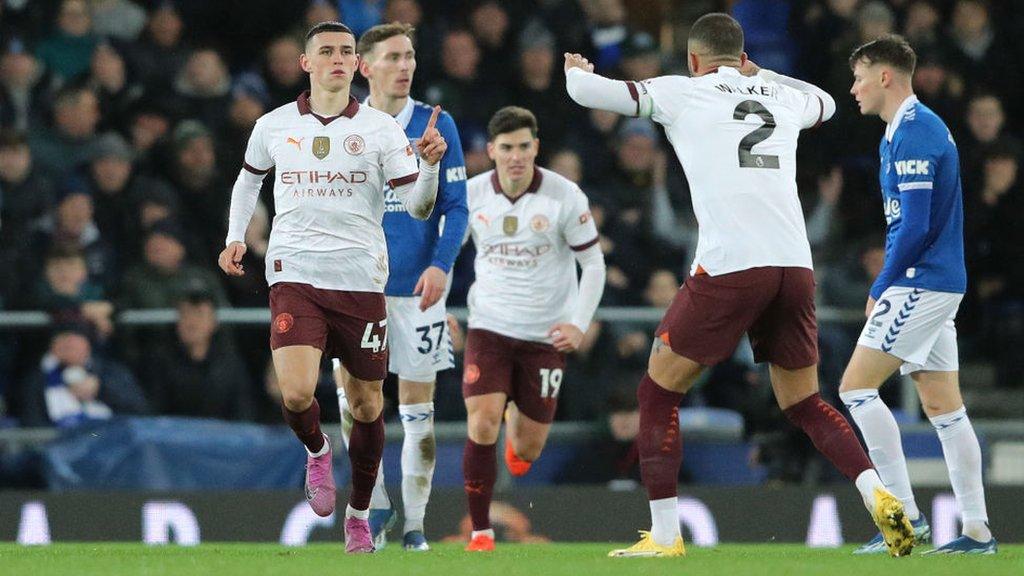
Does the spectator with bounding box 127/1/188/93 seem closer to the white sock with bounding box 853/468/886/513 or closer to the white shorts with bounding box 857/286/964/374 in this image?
the white shorts with bounding box 857/286/964/374

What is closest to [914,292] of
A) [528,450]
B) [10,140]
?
[528,450]

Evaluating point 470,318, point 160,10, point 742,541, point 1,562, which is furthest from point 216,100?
point 1,562

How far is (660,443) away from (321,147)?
2.04 metres

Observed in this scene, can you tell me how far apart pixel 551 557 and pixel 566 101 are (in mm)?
6471

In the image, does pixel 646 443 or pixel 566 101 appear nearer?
pixel 646 443

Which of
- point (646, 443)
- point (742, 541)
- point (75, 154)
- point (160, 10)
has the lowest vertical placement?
point (742, 541)

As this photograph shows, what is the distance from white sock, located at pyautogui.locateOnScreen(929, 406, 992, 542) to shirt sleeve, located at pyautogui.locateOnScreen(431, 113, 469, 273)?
8.26ft

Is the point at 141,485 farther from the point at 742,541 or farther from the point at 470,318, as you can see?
the point at 742,541

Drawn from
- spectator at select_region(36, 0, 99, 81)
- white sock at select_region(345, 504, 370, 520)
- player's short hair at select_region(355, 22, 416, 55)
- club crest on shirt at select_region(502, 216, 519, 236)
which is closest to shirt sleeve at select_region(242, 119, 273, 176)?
player's short hair at select_region(355, 22, 416, 55)

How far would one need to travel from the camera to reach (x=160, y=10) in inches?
551

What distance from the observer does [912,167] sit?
315 inches

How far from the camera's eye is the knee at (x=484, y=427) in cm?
963

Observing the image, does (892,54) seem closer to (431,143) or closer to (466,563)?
(431,143)

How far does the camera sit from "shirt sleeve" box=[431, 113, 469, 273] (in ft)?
29.9
